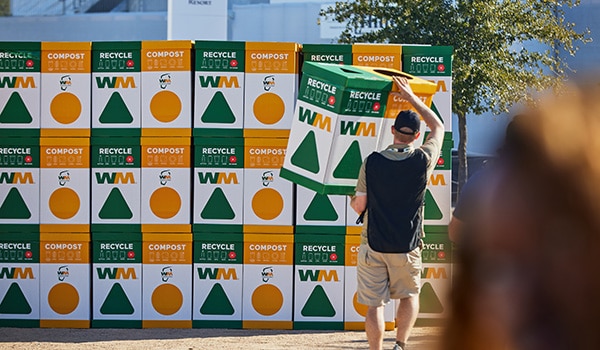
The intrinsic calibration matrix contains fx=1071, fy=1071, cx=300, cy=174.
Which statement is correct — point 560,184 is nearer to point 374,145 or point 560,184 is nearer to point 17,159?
point 374,145

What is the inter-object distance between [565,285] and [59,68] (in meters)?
8.67

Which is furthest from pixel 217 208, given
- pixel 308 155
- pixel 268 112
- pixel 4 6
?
pixel 4 6

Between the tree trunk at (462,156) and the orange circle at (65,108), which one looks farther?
the tree trunk at (462,156)

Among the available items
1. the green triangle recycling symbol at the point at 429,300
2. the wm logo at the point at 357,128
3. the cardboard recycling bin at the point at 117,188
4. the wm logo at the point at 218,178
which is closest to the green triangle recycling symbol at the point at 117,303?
the cardboard recycling bin at the point at 117,188

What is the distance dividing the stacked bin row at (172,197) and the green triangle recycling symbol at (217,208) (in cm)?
1

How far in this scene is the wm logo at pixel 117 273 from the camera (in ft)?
31.3

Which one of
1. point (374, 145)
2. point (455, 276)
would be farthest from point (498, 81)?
point (455, 276)

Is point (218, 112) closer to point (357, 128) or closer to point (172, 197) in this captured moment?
point (172, 197)

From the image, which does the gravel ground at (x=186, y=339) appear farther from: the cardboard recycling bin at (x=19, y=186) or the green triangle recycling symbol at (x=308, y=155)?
the green triangle recycling symbol at (x=308, y=155)

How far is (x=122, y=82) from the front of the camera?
9.52 meters

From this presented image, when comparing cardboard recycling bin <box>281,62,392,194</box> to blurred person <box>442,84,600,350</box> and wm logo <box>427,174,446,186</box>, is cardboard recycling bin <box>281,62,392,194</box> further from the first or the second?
blurred person <box>442,84,600,350</box>

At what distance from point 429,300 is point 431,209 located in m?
0.83

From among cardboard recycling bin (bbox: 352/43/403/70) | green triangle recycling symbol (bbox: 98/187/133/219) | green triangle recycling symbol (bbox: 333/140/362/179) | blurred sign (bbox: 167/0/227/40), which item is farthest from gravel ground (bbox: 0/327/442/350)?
blurred sign (bbox: 167/0/227/40)

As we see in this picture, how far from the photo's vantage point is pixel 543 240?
4.50ft
